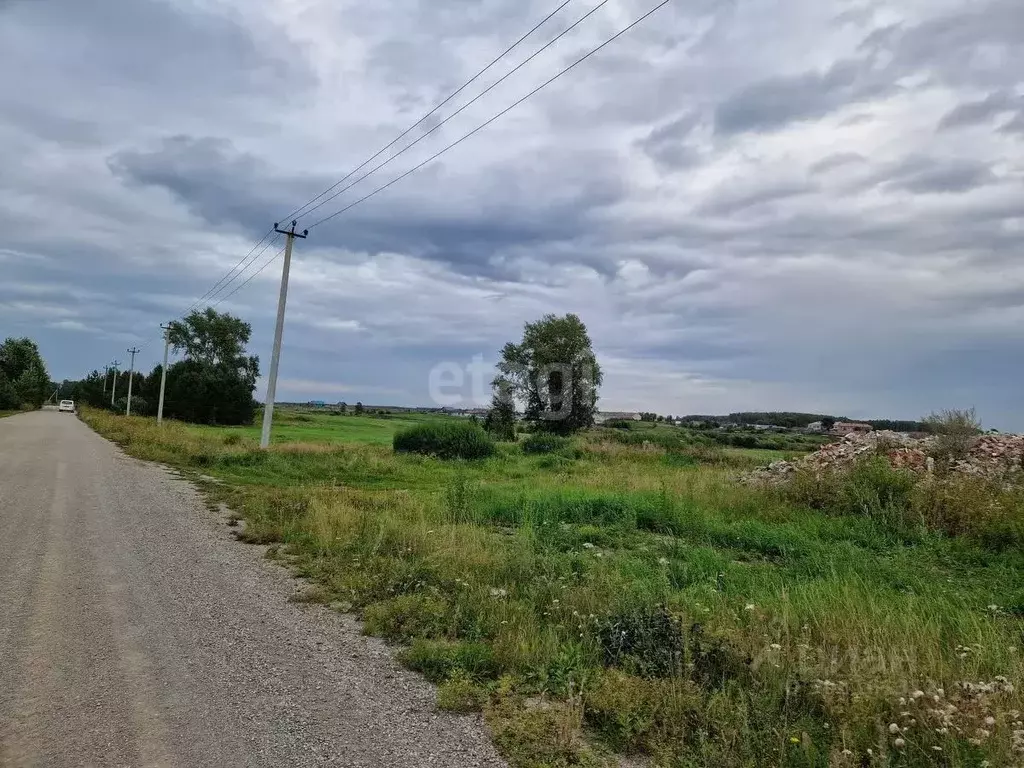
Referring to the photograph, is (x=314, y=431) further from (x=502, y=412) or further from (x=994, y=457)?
(x=994, y=457)

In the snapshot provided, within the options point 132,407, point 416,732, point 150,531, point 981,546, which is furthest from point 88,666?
point 132,407

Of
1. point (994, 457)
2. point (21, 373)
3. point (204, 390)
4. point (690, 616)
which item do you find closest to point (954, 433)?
point (994, 457)

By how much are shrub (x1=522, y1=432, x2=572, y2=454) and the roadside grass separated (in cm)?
2007

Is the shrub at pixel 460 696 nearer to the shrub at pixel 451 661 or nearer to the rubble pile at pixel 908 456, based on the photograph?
the shrub at pixel 451 661

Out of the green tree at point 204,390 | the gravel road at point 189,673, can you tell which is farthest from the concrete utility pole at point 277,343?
the green tree at point 204,390

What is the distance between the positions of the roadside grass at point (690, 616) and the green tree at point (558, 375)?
137 feet

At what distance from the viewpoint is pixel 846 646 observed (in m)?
4.34

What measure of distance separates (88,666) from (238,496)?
8458mm

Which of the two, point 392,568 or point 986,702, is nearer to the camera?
point 986,702

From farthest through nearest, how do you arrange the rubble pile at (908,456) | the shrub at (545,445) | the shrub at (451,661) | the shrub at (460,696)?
1. the shrub at (545,445)
2. the rubble pile at (908,456)
3. the shrub at (451,661)
4. the shrub at (460,696)

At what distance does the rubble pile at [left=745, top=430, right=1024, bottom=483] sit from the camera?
45.2 ft

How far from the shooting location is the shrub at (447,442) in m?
27.7

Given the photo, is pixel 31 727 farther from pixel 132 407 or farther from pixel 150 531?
pixel 132 407

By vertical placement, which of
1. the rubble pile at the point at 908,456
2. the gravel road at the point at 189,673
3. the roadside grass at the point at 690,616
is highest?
the rubble pile at the point at 908,456
